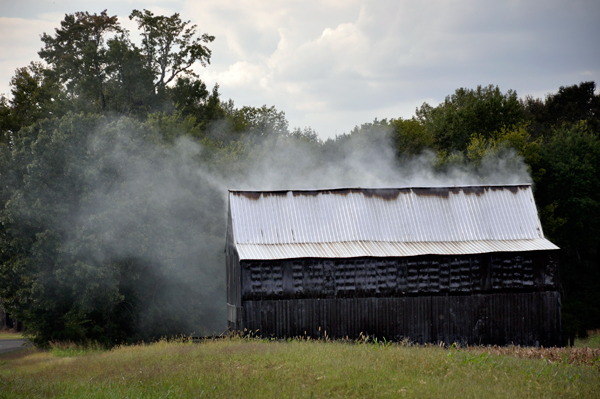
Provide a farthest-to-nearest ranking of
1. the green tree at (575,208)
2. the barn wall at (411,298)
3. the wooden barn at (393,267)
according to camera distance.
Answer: the green tree at (575,208) < the wooden barn at (393,267) < the barn wall at (411,298)

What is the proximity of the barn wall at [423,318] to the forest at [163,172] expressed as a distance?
287 cm

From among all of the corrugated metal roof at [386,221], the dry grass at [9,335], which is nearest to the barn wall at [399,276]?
the corrugated metal roof at [386,221]

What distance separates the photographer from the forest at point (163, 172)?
30672 millimetres

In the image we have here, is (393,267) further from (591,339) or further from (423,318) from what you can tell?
(591,339)

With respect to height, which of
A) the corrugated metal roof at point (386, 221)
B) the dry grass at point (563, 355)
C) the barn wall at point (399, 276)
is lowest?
the dry grass at point (563, 355)

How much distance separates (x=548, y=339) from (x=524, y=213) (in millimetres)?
6234

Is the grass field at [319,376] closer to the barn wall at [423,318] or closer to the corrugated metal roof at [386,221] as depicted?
the barn wall at [423,318]

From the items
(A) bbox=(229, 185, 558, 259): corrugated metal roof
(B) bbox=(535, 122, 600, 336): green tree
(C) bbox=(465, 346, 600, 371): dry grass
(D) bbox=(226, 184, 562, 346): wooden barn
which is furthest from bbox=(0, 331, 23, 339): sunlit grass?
(B) bbox=(535, 122, 600, 336): green tree

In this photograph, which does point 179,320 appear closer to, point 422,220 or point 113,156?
point 113,156

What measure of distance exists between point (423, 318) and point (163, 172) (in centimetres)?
2275

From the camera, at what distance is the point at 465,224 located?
84.6 feet

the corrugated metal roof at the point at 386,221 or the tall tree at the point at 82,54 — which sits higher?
the tall tree at the point at 82,54

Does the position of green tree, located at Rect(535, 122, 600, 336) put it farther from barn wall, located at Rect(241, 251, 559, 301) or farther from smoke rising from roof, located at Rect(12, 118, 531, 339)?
barn wall, located at Rect(241, 251, 559, 301)

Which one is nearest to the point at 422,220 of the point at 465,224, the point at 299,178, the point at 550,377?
the point at 465,224
